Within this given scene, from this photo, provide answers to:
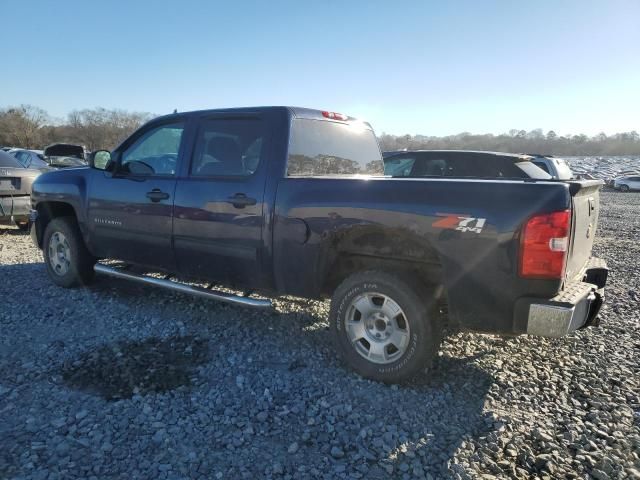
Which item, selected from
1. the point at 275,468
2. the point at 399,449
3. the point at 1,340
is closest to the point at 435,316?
the point at 399,449

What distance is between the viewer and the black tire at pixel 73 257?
17.8ft

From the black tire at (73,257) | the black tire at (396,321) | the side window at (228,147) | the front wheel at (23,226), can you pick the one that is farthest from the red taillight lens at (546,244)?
the front wheel at (23,226)

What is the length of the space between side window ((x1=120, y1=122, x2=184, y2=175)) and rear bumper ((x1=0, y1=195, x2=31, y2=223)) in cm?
479

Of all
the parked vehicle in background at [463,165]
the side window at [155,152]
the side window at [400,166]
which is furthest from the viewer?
the side window at [400,166]

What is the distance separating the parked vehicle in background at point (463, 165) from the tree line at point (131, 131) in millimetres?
35702

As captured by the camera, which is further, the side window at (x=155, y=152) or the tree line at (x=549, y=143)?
the tree line at (x=549, y=143)

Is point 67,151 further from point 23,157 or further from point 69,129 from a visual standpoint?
point 69,129

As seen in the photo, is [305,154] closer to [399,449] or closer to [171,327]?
[171,327]

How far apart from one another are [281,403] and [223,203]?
1756 mm

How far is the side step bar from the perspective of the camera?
391 cm

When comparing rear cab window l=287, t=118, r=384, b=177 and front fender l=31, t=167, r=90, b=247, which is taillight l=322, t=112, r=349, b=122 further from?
front fender l=31, t=167, r=90, b=247

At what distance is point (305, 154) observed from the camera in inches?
163

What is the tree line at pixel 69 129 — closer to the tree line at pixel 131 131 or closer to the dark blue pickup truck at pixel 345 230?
the tree line at pixel 131 131

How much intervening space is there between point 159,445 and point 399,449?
1382mm
